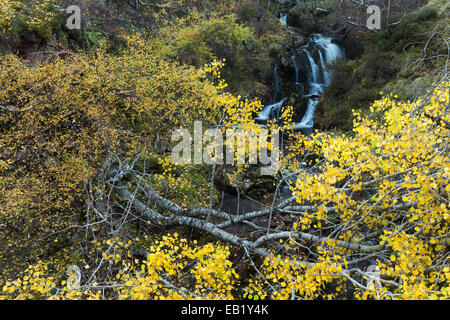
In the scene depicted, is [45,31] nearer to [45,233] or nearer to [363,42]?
[45,233]

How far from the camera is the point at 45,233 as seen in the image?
21.9ft

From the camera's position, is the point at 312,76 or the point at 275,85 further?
the point at 312,76

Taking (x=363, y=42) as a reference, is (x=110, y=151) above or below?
below

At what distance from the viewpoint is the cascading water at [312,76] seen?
1689 centimetres

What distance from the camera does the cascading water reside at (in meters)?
16.9

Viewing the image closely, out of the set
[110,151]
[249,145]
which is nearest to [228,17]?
[249,145]

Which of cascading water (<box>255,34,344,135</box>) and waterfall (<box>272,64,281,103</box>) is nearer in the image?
cascading water (<box>255,34,344,135</box>)

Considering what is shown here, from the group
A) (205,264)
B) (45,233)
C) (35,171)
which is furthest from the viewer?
(35,171)

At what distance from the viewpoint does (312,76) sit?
1895 centimetres

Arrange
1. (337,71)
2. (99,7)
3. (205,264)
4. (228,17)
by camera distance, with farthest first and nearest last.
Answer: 1. (337,71)
2. (228,17)
3. (99,7)
4. (205,264)

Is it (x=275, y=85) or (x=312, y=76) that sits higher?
(x=312, y=76)

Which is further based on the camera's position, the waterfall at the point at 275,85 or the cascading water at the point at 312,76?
the waterfall at the point at 275,85
